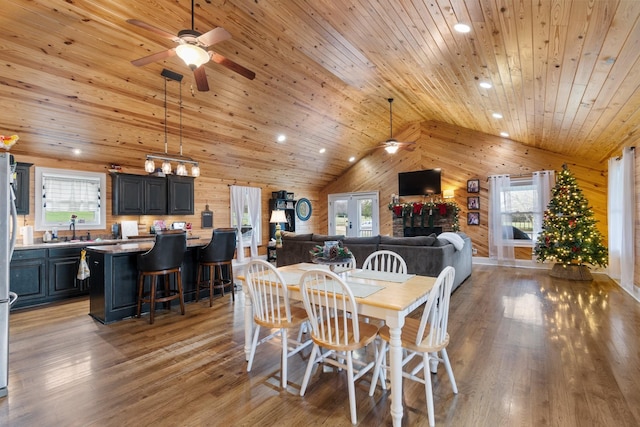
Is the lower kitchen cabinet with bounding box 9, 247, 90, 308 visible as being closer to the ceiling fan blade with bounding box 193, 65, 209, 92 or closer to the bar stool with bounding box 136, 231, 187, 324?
the bar stool with bounding box 136, 231, 187, 324

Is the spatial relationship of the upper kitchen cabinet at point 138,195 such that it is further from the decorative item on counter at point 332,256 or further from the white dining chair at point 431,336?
the white dining chair at point 431,336

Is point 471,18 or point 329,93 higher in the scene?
point 329,93

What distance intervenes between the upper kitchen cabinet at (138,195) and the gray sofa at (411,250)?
9.01 ft

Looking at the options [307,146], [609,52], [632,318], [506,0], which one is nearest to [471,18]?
[506,0]

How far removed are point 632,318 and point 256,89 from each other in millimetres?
6053

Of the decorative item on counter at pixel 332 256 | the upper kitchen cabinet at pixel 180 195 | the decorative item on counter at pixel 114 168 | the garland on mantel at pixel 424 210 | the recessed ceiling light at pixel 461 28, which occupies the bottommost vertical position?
the decorative item on counter at pixel 332 256

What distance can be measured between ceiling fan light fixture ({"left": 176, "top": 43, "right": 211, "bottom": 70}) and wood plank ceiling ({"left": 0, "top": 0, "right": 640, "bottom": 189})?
128 cm

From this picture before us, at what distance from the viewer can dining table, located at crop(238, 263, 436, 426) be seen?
1.89 m

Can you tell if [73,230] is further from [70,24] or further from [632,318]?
[632,318]

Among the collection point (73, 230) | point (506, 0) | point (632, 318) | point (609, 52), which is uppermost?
point (506, 0)

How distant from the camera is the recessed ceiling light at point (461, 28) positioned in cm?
298

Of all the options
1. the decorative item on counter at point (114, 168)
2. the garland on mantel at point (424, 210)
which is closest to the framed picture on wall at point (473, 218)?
the garland on mantel at point (424, 210)

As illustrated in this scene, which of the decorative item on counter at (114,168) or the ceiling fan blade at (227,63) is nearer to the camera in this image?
the ceiling fan blade at (227,63)

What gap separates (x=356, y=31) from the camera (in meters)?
3.80
